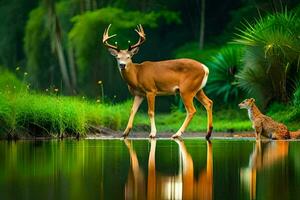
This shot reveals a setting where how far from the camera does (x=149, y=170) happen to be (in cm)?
1339

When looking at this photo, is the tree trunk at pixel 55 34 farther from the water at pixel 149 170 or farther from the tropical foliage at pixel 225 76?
the water at pixel 149 170

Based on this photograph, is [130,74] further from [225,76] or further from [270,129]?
[225,76]

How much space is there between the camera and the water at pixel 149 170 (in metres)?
10.7

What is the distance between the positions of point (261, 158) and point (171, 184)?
14.0ft

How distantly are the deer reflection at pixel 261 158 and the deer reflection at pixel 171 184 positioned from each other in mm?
414

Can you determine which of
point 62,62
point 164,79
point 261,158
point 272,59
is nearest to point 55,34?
point 62,62

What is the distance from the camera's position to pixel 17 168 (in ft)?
45.8

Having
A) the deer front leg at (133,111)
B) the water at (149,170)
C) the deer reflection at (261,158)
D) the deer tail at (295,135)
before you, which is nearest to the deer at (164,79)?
the deer front leg at (133,111)

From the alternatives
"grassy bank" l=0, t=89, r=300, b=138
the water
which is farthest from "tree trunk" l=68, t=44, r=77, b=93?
the water

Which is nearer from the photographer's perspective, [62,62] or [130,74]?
[130,74]

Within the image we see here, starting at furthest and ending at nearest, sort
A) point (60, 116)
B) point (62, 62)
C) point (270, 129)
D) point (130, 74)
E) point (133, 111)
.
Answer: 1. point (62, 62)
2. point (130, 74)
3. point (133, 111)
4. point (60, 116)
5. point (270, 129)

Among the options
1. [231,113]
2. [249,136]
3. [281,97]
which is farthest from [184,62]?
[231,113]

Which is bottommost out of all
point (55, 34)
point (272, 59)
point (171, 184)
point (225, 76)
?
point (225, 76)

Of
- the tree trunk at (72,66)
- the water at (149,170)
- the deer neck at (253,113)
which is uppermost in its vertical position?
the water at (149,170)
